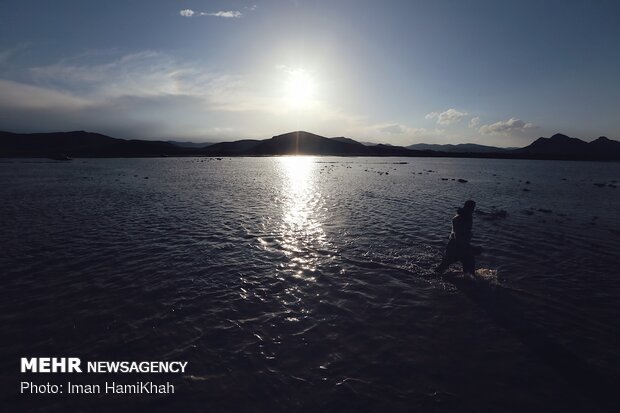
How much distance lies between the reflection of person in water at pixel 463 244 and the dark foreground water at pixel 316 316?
3.26 feet

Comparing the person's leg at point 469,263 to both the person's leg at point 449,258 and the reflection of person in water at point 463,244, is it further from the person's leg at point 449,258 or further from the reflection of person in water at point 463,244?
the person's leg at point 449,258

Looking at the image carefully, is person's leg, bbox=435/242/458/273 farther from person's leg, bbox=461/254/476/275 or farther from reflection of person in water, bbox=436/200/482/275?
person's leg, bbox=461/254/476/275

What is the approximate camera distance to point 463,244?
575 inches

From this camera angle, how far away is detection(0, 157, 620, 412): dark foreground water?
305 inches

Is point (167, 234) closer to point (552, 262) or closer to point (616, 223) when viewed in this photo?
point (552, 262)

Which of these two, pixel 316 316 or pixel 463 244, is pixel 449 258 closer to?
pixel 463 244

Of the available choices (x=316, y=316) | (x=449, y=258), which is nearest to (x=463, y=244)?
(x=449, y=258)

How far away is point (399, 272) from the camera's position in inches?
608

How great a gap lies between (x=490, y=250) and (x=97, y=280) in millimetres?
22193

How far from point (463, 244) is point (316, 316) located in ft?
27.1

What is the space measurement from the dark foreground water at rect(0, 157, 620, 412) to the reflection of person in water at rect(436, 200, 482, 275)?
3.26 ft

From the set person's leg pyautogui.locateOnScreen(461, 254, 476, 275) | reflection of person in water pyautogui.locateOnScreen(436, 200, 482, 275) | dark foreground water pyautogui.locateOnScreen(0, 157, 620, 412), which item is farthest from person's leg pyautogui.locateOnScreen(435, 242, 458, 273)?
dark foreground water pyautogui.locateOnScreen(0, 157, 620, 412)

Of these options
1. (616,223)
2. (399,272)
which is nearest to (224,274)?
(399,272)

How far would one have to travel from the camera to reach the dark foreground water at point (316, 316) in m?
7.74
